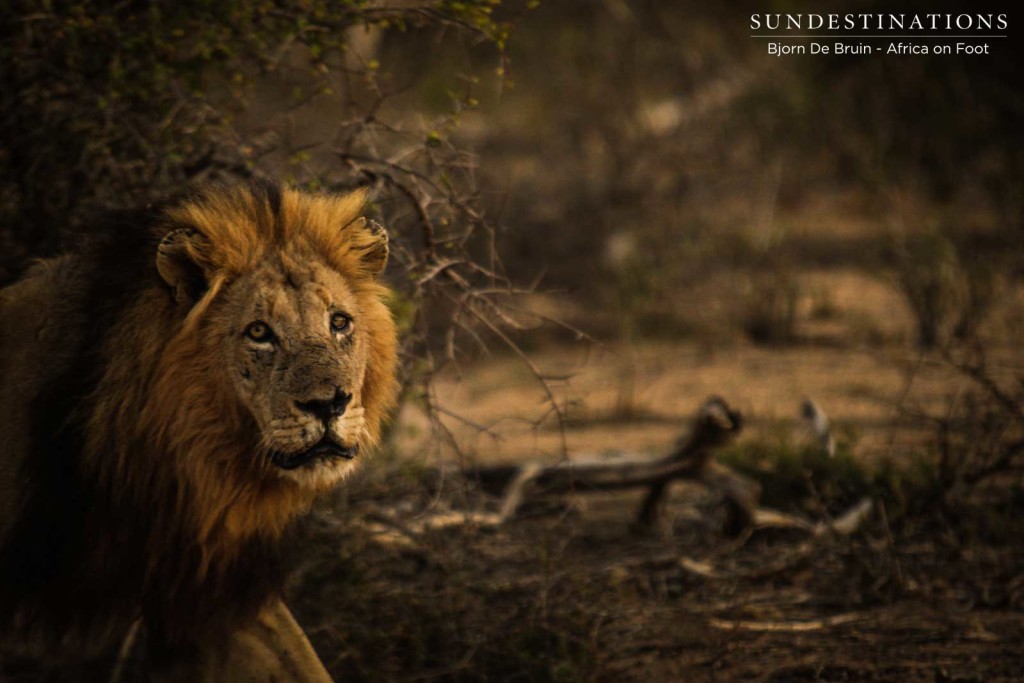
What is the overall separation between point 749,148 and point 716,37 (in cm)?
276

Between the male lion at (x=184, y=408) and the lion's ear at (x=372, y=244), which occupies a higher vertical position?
the lion's ear at (x=372, y=244)

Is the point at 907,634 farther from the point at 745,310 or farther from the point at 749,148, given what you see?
the point at 749,148

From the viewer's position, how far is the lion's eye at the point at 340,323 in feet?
11.4

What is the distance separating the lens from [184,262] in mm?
→ 3451

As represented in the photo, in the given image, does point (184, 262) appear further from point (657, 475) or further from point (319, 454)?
point (657, 475)

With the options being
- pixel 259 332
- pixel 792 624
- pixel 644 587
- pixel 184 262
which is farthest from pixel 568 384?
pixel 184 262

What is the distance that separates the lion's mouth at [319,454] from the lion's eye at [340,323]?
13.8 inches

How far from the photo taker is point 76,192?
494 cm

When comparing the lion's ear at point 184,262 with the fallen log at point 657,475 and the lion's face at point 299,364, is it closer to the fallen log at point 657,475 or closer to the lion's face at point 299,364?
the lion's face at point 299,364

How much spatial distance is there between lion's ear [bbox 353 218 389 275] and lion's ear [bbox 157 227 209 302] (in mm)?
481

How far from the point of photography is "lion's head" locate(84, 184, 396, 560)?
3.30 m

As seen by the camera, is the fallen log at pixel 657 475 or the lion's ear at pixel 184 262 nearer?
the lion's ear at pixel 184 262

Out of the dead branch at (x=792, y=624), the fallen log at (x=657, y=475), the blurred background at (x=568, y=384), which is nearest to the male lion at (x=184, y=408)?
the blurred background at (x=568, y=384)

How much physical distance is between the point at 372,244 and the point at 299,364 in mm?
601
